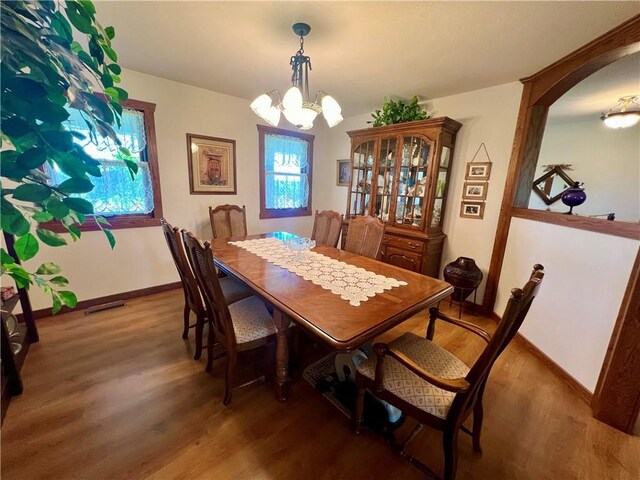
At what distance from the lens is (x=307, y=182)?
419 cm

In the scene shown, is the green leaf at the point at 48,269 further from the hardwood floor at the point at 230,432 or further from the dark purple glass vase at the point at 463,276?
the dark purple glass vase at the point at 463,276

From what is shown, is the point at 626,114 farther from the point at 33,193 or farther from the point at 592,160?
the point at 33,193

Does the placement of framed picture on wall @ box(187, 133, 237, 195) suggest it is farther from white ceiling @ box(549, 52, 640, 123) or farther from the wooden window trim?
white ceiling @ box(549, 52, 640, 123)

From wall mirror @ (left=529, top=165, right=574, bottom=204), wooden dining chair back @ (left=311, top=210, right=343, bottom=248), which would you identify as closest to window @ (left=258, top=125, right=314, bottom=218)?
wooden dining chair back @ (left=311, top=210, right=343, bottom=248)

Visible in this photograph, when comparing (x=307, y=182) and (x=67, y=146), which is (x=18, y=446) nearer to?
(x=67, y=146)

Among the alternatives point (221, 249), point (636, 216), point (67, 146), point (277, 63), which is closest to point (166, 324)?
point (221, 249)

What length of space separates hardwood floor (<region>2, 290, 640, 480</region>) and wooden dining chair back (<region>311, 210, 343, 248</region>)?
1430 mm

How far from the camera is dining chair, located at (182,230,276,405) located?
1.36 metres

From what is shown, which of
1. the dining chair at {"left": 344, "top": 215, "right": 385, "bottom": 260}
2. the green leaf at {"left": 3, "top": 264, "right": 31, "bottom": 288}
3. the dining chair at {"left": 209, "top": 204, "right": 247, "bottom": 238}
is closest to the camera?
the green leaf at {"left": 3, "top": 264, "right": 31, "bottom": 288}

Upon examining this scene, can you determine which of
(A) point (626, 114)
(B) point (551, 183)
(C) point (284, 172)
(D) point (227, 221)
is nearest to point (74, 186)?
(D) point (227, 221)

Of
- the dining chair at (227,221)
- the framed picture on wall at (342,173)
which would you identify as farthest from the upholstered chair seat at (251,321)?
the framed picture on wall at (342,173)

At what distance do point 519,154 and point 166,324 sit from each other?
3667 millimetres

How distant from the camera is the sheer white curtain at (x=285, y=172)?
373cm

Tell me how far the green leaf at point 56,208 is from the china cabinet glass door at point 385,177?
9.75ft
